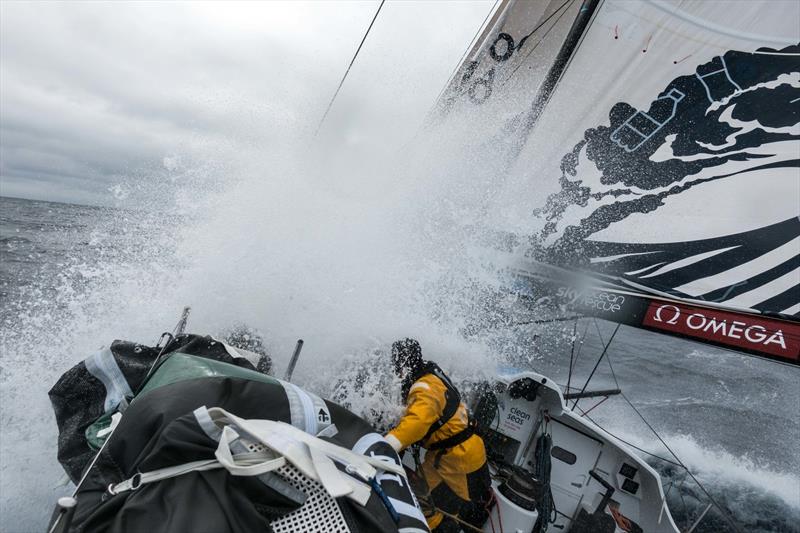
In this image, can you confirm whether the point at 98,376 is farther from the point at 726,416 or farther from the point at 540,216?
the point at 726,416

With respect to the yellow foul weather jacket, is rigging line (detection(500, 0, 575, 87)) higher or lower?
higher

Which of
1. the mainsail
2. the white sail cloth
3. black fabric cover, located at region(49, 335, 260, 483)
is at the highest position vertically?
the mainsail

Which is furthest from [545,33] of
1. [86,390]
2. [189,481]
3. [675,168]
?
[189,481]

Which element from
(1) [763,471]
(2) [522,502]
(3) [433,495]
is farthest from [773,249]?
(1) [763,471]

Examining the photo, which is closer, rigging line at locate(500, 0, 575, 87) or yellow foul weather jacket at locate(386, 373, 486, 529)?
yellow foul weather jacket at locate(386, 373, 486, 529)

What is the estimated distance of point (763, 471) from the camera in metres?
10.9

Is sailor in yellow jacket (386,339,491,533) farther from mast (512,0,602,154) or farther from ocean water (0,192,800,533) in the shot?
mast (512,0,602,154)

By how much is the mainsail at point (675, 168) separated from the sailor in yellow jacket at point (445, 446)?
6.45 ft

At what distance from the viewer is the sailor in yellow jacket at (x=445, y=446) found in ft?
9.45

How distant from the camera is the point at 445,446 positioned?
3.05 metres

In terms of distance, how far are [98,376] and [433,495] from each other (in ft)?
8.02

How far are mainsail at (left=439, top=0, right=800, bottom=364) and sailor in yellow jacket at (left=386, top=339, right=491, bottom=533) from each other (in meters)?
1.97

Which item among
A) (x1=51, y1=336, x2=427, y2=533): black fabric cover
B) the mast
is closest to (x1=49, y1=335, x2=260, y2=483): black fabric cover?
(x1=51, y1=336, x2=427, y2=533): black fabric cover

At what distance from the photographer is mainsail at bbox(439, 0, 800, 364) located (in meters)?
3.51
